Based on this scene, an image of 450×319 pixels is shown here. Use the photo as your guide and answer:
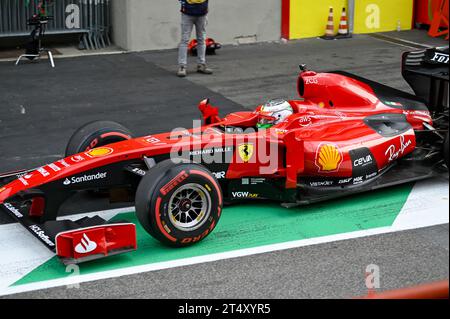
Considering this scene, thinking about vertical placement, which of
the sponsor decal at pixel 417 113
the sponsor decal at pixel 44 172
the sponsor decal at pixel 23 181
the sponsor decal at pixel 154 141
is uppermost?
the sponsor decal at pixel 417 113

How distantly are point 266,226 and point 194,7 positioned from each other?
6.09 meters

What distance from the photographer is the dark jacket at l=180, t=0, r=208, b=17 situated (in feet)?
39.2

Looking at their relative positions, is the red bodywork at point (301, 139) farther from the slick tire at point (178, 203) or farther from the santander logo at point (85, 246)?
the santander logo at point (85, 246)

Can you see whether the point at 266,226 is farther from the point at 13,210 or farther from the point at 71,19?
the point at 71,19

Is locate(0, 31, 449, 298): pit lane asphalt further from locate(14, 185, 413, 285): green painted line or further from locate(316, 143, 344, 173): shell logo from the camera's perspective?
locate(316, 143, 344, 173): shell logo

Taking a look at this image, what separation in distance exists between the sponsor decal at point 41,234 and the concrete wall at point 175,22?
26.7ft

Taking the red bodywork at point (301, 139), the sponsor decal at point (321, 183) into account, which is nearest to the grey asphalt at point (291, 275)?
the sponsor decal at point (321, 183)

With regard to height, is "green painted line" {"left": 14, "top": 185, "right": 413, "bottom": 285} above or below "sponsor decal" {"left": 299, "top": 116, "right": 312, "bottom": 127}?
below

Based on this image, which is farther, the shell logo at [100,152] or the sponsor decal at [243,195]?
the sponsor decal at [243,195]

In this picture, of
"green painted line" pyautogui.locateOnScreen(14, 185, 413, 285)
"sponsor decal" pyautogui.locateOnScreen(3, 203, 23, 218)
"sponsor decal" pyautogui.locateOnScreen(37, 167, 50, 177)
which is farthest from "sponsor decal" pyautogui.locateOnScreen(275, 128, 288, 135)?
"sponsor decal" pyautogui.locateOnScreen(3, 203, 23, 218)

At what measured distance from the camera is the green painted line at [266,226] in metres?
5.99

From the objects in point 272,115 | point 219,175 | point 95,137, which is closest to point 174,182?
point 219,175

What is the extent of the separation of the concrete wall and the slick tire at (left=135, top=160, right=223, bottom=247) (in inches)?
322
